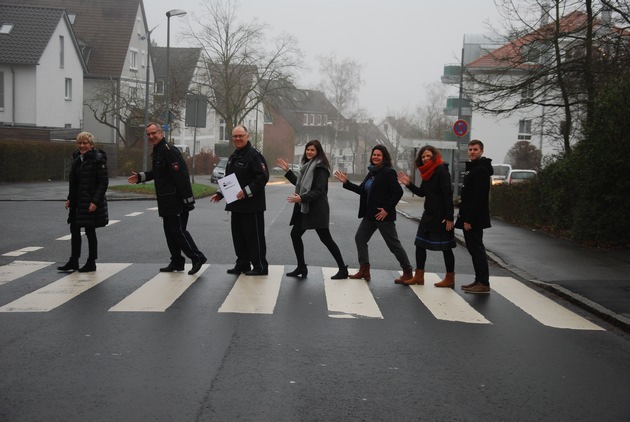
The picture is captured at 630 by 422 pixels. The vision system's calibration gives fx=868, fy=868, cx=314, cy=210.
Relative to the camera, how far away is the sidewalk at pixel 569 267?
9.80 m

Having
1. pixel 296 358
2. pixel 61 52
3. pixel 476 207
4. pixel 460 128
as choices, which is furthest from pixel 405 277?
pixel 61 52

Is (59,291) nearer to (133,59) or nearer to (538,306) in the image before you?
(538,306)

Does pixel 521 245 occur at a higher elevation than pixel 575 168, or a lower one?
lower

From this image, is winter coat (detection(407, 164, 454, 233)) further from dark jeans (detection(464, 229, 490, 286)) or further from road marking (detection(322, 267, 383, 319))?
road marking (detection(322, 267, 383, 319))

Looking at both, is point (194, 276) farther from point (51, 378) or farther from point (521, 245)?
point (521, 245)

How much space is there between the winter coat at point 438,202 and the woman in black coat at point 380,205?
0.36 m

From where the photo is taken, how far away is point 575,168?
16953 millimetres

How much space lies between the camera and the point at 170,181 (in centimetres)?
1088

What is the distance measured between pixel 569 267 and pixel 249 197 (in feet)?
17.2

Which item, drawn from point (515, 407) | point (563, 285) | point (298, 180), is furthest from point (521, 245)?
point (515, 407)

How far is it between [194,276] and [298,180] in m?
1.77

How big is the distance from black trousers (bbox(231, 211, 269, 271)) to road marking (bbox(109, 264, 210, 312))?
61cm

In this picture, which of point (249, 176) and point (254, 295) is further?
point (249, 176)

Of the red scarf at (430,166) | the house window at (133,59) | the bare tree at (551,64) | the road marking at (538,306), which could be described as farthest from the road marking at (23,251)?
the house window at (133,59)
